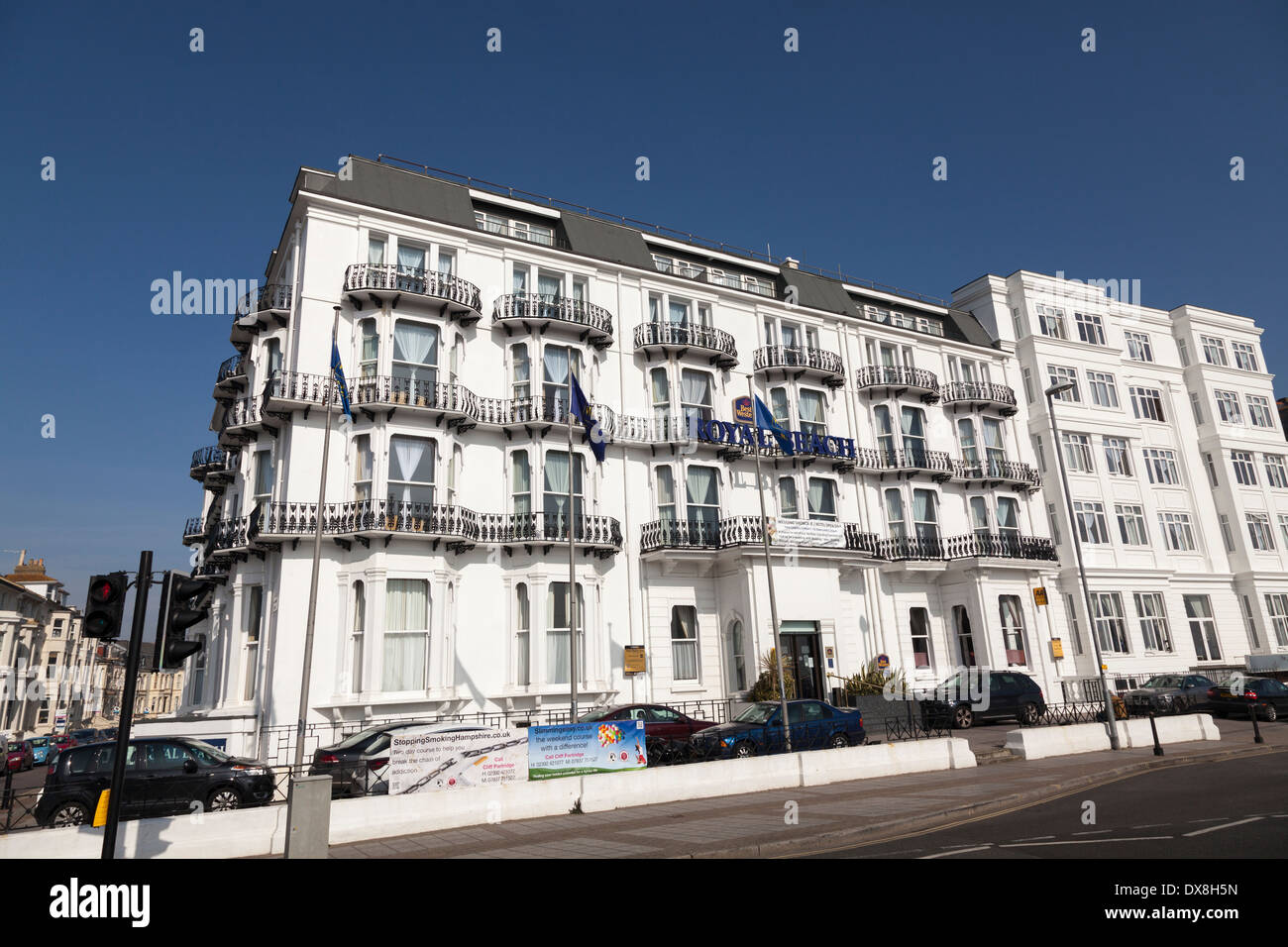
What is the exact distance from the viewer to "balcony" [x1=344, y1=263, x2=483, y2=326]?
25.3 meters

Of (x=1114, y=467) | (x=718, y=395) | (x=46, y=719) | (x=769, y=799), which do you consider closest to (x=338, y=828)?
(x=769, y=799)

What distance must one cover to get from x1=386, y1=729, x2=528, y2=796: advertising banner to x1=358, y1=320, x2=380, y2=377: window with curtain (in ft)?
46.9

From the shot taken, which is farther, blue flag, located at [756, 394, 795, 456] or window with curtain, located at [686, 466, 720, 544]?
window with curtain, located at [686, 466, 720, 544]

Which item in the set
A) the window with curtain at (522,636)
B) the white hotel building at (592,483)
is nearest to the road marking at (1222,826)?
the white hotel building at (592,483)

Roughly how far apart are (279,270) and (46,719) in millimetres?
66843

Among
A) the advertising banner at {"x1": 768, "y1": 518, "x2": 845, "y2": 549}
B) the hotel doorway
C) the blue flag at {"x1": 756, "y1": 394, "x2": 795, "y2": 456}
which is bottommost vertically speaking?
the hotel doorway

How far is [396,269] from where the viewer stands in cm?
2598

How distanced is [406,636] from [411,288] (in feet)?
37.6

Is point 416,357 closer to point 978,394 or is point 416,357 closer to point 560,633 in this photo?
point 560,633

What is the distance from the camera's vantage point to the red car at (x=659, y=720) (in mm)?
19891

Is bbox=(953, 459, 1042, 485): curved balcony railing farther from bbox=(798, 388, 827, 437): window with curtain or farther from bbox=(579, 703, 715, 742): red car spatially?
bbox=(579, 703, 715, 742): red car

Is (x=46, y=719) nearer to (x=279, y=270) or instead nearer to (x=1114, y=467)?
(x=279, y=270)

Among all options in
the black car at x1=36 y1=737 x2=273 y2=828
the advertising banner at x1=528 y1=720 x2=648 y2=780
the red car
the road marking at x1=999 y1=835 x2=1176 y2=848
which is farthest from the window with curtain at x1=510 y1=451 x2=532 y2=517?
the road marking at x1=999 y1=835 x2=1176 y2=848

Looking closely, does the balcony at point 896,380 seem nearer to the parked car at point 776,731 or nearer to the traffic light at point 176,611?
the parked car at point 776,731
